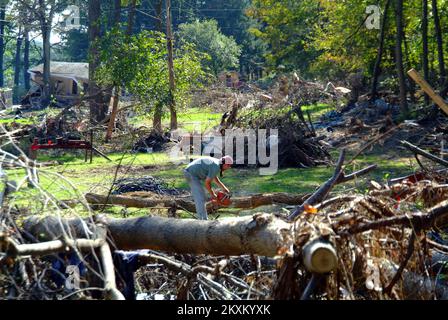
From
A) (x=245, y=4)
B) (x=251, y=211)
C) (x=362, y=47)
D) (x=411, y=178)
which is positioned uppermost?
(x=245, y=4)

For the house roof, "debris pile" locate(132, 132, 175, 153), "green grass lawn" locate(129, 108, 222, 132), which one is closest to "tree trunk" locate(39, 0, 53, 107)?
the house roof

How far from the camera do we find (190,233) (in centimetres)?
686

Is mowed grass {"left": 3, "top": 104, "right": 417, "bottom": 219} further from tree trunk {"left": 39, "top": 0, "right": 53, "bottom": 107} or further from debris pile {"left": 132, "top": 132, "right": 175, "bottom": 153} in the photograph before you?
tree trunk {"left": 39, "top": 0, "right": 53, "bottom": 107}

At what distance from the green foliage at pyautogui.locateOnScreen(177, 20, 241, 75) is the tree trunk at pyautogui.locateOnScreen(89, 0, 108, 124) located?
68.4 feet

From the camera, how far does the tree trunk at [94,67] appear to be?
29922mm

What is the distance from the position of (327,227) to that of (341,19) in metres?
27.1

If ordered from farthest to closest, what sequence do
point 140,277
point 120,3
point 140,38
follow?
point 120,3, point 140,38, point 140,277

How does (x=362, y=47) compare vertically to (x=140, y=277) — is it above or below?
above

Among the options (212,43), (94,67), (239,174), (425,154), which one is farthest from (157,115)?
(212,43)

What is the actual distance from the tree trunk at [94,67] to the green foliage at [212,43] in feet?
68.4

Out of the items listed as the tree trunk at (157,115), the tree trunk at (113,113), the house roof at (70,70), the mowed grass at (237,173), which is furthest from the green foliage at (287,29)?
the house roof at (70,70)

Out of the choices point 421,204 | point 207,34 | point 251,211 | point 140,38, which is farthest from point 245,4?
point 421,204

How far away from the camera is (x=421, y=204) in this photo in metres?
7.48
